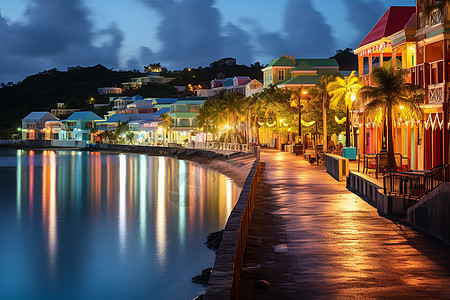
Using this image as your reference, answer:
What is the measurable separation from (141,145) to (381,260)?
115 metres

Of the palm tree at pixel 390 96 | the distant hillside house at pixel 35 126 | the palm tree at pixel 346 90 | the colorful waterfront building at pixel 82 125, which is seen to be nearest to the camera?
the palm tree at pixel 390 96

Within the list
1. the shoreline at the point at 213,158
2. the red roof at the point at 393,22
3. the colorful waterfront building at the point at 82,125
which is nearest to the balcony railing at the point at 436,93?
the red roof at the point at 393,22

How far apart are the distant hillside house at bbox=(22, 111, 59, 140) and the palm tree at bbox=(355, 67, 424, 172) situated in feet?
546

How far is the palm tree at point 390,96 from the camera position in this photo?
80.8 feet

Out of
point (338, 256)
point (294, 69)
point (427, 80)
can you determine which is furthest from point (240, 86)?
point (338, 256)

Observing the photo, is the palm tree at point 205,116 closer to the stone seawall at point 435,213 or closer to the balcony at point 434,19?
the balcony at point 434,19

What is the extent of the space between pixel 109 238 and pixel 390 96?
14.0m

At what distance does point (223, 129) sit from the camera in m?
99.4

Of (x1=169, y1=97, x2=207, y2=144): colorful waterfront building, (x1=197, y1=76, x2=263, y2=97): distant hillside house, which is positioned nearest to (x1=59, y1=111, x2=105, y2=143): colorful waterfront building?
(x1=197, y1=76, x2=263, y2=97): distant hillside house

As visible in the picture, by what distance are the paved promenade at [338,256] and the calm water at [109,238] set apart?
4.17 meters

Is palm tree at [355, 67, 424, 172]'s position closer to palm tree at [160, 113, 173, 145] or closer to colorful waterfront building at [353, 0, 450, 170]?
colorful waterfront building at [353, 0, 450, 170]

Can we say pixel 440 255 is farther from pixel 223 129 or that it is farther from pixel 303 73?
pixel 223 129

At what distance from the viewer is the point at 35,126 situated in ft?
597

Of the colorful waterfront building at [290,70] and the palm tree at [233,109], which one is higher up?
the colorful waterfront building at [290,70]
